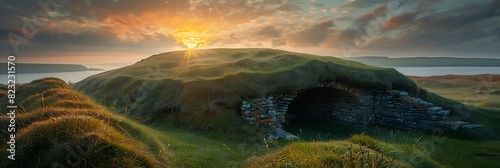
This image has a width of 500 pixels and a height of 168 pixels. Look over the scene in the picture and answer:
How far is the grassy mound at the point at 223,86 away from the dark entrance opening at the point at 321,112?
4.74 feet

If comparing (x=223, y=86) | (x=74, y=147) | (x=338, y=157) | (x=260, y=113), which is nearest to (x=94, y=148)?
(x=74, y=147)

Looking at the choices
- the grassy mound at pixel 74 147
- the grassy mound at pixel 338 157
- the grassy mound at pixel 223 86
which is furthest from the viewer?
the grassy mound at pixel 223 86

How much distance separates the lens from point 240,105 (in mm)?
12695

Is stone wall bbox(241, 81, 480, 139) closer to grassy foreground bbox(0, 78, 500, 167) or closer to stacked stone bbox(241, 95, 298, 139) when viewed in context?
stacked stone bbox(241, 95, 298, 139)

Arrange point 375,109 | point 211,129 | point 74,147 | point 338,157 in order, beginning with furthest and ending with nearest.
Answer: point 375,109 → point 211,129 → point 338,157 → point 74,147

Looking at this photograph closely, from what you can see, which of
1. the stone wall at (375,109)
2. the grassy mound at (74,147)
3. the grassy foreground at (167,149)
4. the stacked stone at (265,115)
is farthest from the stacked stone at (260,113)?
the grassy mound at (74,147)

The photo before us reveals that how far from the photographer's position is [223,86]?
13219 mm

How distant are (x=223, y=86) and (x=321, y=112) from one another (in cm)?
694

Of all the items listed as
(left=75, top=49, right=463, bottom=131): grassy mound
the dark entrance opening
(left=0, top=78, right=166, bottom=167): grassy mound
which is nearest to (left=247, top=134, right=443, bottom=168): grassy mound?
(left=0, top=78, right=166, bottom=167): grassy mound

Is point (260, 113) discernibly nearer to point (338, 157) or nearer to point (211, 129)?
point (211, 129)

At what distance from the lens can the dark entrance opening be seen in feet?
50.6

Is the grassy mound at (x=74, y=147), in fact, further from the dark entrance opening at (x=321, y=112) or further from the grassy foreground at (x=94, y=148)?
the dark entrance opening at (x=321, y=112)

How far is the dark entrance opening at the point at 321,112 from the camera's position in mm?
15422

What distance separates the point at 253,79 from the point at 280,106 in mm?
1783
